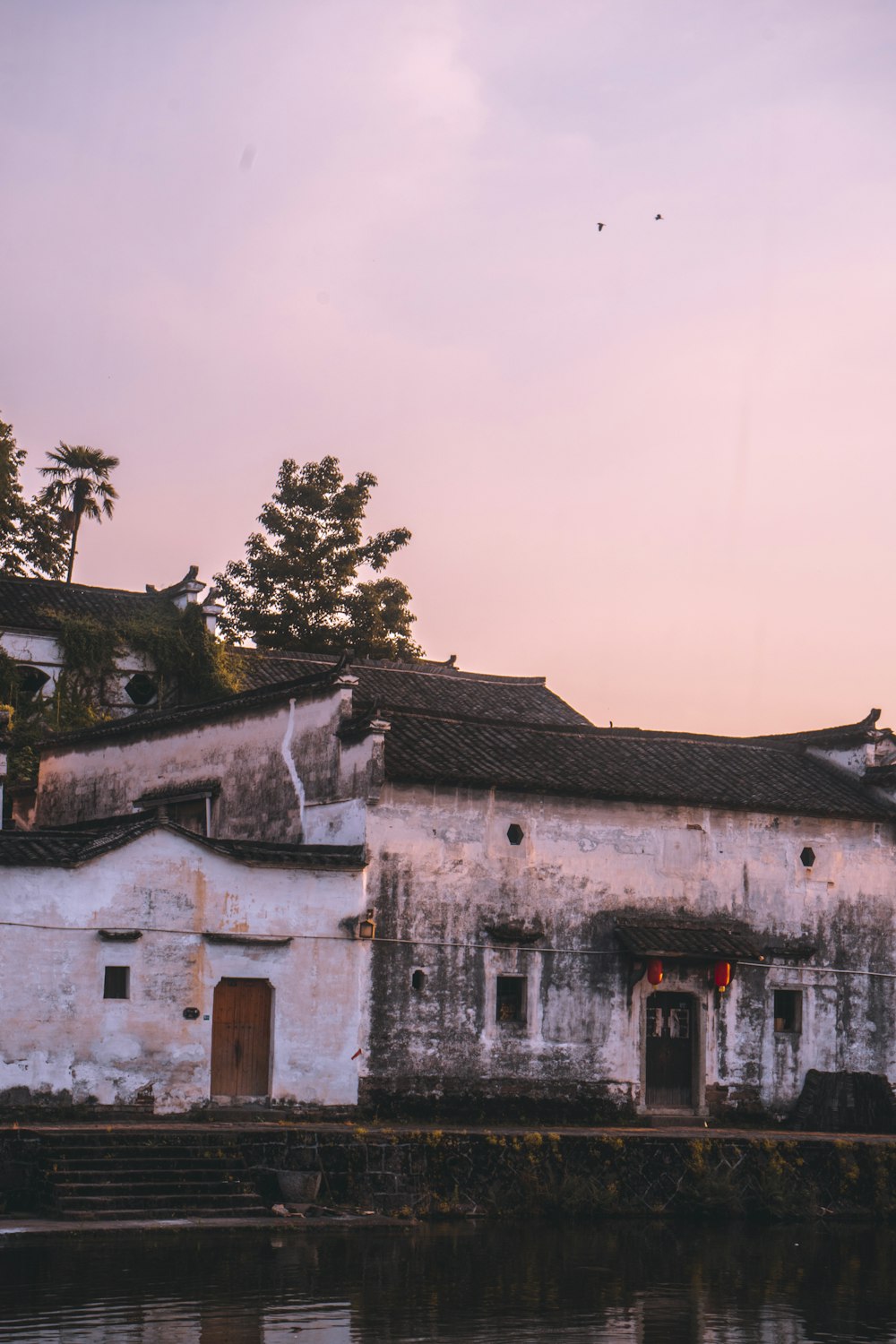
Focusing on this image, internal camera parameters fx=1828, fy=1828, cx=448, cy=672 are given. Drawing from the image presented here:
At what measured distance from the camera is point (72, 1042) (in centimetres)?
2197

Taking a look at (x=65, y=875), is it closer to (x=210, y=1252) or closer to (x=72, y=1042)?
(x=72, y=1042)

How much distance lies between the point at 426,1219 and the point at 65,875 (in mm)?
5962

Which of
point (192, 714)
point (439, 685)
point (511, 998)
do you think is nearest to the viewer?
point (511, 998)

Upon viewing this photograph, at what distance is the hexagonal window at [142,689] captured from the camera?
4153 cm

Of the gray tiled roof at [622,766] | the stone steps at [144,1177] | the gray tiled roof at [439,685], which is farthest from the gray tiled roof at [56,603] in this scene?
the stone steps at [144,1177]

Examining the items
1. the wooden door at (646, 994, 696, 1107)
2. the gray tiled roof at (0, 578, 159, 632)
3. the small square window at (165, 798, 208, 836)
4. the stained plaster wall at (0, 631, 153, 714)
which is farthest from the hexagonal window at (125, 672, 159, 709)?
the wooden door at (646, 994, 696, 1107)

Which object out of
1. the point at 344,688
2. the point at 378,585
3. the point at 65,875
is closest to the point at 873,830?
the point at 344,688

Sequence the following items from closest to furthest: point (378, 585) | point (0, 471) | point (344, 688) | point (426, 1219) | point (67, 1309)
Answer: point (67, 1309) < point (426, 1219) < point (344, 688) < point (0, 471) < point (378, 585)

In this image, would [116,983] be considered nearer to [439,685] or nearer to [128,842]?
[128,842]

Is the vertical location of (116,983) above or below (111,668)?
below

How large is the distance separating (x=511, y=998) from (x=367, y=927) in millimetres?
2624

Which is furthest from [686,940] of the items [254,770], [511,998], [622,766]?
[254,770]

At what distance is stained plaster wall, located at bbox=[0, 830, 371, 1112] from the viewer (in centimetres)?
2183

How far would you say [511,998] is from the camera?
2544 cm
